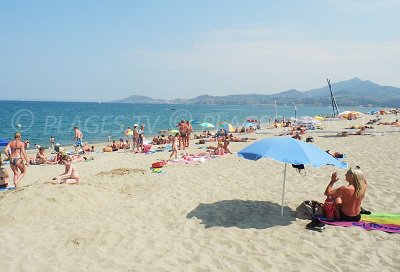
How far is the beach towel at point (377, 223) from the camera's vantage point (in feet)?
18.6

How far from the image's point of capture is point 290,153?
18.9 feet

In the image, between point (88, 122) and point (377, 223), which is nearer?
point (377, 223)

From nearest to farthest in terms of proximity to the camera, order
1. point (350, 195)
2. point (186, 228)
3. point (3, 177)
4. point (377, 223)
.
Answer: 1. point (350, 195)
2. point (377, 223)
3. point (186, 228)
4. point (3, 177)

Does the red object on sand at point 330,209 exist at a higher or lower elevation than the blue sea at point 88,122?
higher

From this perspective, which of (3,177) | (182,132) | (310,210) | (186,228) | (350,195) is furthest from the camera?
(182,132)

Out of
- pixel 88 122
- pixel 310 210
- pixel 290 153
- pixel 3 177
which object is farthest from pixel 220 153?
pixel 88 122

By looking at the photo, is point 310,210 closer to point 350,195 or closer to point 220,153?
point 350,195

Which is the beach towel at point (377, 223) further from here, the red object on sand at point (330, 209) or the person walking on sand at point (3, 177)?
the person walking on sand at point (3, 177)

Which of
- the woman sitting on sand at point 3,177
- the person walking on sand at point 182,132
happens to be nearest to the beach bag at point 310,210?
the woman sitting on sand at point 3,177

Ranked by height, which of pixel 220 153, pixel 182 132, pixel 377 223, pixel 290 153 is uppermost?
pixel 290 153

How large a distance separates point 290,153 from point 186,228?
2256mm

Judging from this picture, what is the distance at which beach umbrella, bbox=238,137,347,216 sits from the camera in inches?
220

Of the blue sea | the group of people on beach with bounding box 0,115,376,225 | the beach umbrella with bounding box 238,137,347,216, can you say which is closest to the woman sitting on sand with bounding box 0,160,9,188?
the group of people on beach with bounding box 0,115,376,225

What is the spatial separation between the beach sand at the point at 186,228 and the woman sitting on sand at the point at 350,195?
12.5 inches
